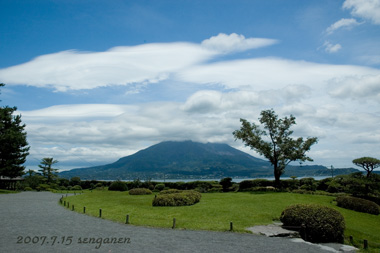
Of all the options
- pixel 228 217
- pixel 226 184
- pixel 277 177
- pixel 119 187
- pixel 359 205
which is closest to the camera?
pixel 228 217

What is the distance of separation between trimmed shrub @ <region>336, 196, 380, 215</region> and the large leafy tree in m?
50.8

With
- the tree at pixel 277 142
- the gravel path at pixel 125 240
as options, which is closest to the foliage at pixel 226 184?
the tree at pixel 277 142

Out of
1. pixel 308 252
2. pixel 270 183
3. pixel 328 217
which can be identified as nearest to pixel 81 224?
pixel 308 252

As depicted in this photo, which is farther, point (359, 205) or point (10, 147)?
point (10, 147)

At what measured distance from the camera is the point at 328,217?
1512 centimetres

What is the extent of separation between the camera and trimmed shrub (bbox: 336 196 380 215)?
82.2 feet

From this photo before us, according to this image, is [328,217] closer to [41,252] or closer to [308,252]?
[308,252]

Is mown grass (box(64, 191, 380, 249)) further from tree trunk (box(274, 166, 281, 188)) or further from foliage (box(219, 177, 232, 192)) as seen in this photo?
foliage (box(219, 177, 232, 192))

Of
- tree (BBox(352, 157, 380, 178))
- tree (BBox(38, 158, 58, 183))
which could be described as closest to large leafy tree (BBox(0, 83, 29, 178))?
tree (BBox(38, 158, 58, 183))

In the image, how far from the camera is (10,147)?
1949 inches

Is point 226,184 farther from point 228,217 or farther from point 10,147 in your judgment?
point 10,147

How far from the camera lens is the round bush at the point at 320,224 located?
582 inches

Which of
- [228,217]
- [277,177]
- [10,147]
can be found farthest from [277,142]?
[10,147]

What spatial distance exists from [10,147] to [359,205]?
55029 millimetres
